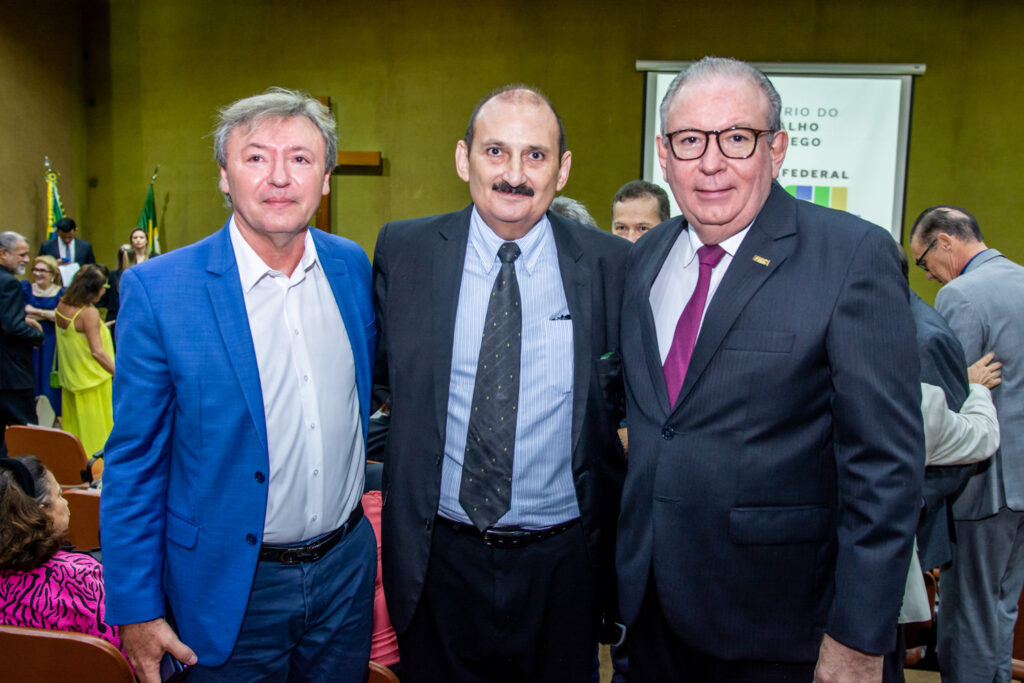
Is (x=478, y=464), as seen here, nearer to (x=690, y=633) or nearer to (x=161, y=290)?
(x=690, y=633)

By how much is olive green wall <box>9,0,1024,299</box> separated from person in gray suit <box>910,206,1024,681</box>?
14.4ft

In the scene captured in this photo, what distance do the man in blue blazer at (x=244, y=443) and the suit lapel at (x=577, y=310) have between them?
493mm

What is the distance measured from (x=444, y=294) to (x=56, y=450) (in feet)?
8.31

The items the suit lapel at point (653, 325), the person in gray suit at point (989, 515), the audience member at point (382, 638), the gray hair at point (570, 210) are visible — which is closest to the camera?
the suit lapel at point (653, 325)

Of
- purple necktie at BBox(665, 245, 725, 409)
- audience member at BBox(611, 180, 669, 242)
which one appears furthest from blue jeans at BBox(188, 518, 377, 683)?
audience member at BBox(611, 180, 669, 242)

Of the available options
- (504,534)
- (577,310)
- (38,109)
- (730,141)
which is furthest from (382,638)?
(38,109)

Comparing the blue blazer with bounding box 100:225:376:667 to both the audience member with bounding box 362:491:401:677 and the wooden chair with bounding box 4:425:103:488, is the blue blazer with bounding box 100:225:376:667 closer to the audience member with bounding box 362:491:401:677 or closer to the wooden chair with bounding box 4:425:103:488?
the audience member with bounding box 362:491:401:677

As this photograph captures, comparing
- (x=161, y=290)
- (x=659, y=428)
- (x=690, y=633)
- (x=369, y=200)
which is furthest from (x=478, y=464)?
(x=369, y=200)

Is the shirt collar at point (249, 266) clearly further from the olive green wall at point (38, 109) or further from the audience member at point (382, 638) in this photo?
the olive green wall at point (38, 109)

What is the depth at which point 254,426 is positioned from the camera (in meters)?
1.46

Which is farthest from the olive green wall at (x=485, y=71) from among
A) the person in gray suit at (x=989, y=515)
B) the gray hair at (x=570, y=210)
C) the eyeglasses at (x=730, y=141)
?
the eyeglasses at (x=730, y=141)

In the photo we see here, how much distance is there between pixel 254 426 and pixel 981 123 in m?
7.41

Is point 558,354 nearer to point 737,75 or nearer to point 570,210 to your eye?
point 737,75

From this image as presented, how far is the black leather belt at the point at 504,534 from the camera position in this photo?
1622 millimetres
